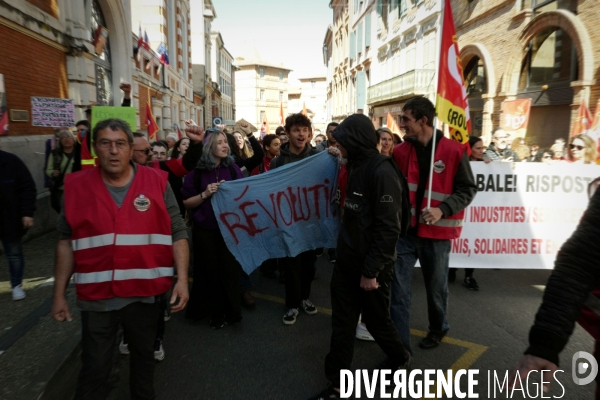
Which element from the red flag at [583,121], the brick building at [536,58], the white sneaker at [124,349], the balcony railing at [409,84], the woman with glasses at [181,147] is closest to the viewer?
the white sneaker at [124,349]

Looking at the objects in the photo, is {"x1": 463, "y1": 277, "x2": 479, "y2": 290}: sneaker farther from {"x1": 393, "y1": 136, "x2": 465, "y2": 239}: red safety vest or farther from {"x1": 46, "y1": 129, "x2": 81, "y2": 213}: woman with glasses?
{"x1": 46, "y1": 129, "x2": 81, "y2": 213}: woman with glasses

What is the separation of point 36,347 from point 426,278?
3246 millimetres

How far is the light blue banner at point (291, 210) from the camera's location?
426 centimetres

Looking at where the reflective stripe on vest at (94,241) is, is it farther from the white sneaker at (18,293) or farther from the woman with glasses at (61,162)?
the woman with glasses at (61,162)

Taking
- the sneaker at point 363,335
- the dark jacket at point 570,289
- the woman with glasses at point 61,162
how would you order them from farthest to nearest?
the woman with glasses at point 61,162 < the sneaker at point 363,335 < the dark jacket at point 570,289

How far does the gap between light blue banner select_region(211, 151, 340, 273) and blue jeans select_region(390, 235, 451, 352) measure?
1024 millimetres

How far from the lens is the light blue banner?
426 cm

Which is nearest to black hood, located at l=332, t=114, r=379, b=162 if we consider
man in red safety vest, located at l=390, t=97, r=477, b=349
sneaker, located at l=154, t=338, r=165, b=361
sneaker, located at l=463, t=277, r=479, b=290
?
man in red safety vest, located at l=390, t=97, r=477, b=349

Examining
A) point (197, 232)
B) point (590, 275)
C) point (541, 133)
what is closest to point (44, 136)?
point (197, 232)

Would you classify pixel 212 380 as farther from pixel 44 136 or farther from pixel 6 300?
pixel 44 136

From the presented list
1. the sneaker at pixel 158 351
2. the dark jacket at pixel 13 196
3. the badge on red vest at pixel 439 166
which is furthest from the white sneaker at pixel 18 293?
the badge on red vest at pixel 439 166

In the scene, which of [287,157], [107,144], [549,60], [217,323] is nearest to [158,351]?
[217,323]

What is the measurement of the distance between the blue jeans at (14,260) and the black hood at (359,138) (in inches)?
150

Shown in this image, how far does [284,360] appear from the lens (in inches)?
137
